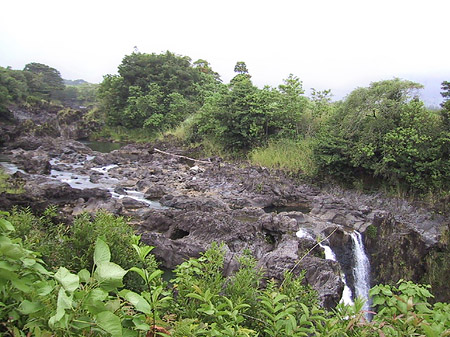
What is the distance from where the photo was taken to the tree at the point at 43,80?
39156 millimetres

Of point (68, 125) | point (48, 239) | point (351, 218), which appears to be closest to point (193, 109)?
point (68, 125)

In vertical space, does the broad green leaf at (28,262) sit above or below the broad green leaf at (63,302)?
above

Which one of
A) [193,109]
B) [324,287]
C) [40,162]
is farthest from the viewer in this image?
[193,109]

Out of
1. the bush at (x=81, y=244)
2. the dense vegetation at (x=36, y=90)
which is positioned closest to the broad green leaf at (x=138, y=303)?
the bush at (x=81, y=244)

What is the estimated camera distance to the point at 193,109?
2642 centimetres

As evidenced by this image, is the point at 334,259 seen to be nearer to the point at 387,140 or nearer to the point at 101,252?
the point at 387,140

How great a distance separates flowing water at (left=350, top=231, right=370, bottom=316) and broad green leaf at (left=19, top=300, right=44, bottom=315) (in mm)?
7868

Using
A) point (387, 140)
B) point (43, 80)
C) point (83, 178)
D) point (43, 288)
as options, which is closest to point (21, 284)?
point (43, 288)

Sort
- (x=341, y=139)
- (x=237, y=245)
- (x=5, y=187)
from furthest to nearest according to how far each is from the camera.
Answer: (x=341, y=139) → (x=5, y=187) → (x=237, y=245)

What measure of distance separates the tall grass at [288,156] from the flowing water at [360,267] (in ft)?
18.4

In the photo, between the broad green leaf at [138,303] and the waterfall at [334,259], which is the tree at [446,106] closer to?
the waterfall at [334,259]

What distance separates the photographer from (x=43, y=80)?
44.2 metres

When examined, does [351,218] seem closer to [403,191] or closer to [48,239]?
[403,191]

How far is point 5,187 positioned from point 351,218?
1153 centimetres
